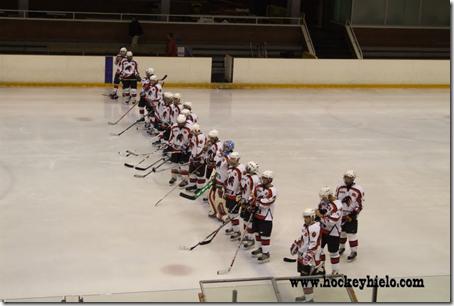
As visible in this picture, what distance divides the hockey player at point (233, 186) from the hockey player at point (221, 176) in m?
0.31

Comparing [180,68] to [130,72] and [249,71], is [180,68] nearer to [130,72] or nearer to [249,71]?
[249,71]

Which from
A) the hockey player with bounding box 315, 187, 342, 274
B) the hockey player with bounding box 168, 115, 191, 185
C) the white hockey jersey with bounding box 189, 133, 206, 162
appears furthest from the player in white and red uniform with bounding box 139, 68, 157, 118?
the hockey player with bounding box 315, 187, 342, 274

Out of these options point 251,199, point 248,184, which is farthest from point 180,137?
point 251,199

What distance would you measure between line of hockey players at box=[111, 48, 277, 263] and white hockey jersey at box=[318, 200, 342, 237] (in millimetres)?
683

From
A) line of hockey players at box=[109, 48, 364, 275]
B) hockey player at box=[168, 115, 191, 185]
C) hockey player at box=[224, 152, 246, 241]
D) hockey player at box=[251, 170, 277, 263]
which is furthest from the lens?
hockey player at box=[168, 115, 191, 185]

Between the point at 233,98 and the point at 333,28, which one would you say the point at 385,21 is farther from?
the point at 233,98

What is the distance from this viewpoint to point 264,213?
10.2 metres

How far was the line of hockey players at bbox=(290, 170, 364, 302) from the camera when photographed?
9.26m

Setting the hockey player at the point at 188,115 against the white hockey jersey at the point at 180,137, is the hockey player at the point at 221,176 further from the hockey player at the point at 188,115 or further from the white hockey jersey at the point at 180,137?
the hockey player at the point at 188,115

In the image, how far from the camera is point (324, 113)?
19.5 metres

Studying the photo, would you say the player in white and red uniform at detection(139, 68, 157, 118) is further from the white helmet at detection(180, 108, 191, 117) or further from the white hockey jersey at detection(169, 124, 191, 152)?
the white hockey jersey at detection(169, 124, 191, 152)

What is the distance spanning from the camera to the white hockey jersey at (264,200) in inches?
398

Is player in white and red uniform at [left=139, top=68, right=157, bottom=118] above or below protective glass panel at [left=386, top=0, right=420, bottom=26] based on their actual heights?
below

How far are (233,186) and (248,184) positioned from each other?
388 mm
